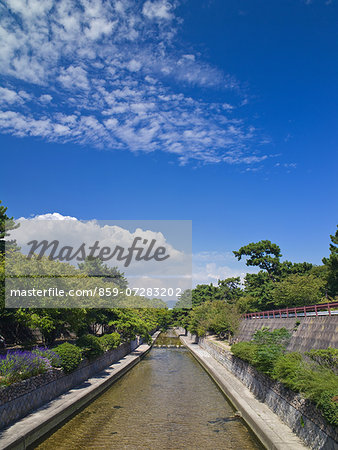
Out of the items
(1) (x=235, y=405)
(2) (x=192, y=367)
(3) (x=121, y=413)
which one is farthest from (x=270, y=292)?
(3) (x=121, y=413)

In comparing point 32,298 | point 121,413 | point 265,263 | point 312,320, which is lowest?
point 121,413

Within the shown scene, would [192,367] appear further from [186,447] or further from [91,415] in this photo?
[186,447]

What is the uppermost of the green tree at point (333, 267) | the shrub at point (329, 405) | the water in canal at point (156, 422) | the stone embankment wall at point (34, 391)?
the green tree at point (333, 267)

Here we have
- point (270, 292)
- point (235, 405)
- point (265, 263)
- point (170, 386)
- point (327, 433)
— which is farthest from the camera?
point (265, 263)

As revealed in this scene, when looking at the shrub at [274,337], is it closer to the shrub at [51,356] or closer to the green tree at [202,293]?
the shrub at [51,356]

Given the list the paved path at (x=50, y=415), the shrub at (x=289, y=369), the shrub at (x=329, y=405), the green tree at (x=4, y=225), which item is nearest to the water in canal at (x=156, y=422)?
the paved path at (x=50, y=415)

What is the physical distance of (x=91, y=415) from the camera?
14500mm

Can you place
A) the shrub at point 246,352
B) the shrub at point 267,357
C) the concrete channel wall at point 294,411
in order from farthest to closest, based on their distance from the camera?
the shrub at point 246,352 → the shrub at point 267,357 → the concrete channel wall at point 294,411

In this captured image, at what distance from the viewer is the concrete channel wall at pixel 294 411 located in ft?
27.4

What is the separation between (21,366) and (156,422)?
6.14 meters

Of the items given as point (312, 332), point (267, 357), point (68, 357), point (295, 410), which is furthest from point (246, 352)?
point (68, 357)

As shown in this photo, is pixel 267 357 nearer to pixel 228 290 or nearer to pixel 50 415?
pixel 50 415

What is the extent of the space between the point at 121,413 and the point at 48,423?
422 centimetres

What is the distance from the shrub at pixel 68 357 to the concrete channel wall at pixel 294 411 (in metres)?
9.38
